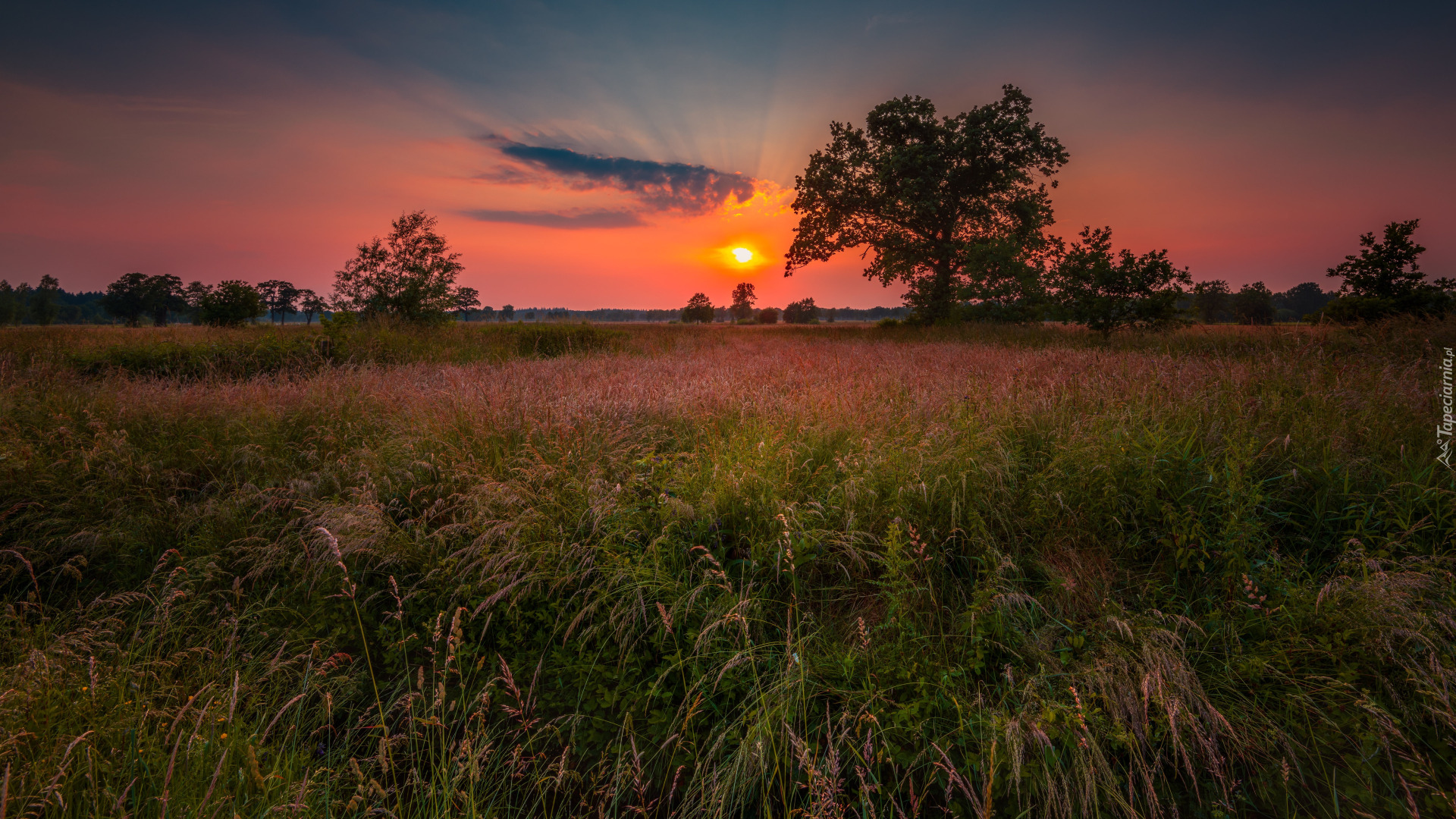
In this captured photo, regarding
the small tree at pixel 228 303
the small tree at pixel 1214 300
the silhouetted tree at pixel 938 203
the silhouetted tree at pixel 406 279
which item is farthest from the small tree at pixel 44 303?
the small tree at pixel 1214 300

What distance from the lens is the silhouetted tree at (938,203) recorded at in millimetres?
19812

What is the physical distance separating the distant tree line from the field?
39.0 ft

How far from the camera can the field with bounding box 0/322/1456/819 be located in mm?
1961

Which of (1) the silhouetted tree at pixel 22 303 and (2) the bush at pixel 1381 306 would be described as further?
(1) the silhouetted tree at pixel 22 303

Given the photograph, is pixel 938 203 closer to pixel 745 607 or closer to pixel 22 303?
pixel 745 607

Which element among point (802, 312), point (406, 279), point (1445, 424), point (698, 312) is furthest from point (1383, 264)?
point (802, 312)

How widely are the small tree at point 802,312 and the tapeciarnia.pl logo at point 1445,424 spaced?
97.6 metres

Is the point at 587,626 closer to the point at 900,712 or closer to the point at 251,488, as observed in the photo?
the point at 900,712

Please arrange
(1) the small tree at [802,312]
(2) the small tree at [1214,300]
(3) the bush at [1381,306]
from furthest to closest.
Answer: (1) the small tree at [802,312] → (2) the small tree at [1214,300] → (3) the bush at [1381,306]

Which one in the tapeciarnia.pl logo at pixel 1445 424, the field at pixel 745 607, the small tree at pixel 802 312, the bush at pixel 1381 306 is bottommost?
the field at pixel 745 607

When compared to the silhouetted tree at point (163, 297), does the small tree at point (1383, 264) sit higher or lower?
lower

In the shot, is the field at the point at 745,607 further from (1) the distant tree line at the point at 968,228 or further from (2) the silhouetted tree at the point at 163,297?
(2) the silhouetted tree at the point at 163,297

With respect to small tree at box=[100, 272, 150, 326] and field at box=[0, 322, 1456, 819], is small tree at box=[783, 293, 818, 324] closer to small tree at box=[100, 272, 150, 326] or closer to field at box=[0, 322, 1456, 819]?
field at box=[0, 322, 1456, 819]

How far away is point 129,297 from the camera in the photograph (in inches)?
3142
